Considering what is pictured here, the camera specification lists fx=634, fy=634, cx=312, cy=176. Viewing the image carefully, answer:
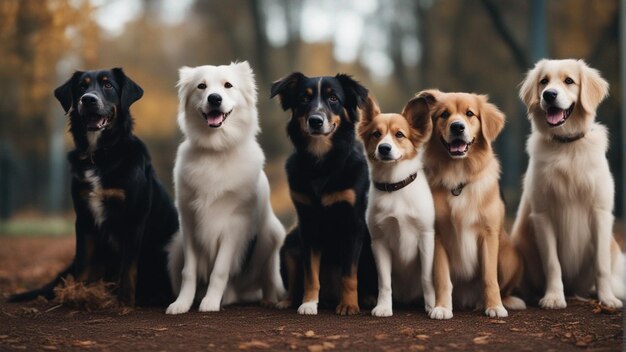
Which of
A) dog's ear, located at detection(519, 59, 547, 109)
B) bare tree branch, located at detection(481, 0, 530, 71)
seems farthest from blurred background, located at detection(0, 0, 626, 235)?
dog's ear, located at detection(519, 59, 547, 109)

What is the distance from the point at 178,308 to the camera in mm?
4441

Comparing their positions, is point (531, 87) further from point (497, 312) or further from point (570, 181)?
point (497, 312)

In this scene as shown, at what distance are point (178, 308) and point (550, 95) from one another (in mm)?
3004

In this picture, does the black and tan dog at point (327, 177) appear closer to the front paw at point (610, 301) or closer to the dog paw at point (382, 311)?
the dog paw at point (382, 311)

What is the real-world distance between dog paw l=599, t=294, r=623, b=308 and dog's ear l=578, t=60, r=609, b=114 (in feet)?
4.36

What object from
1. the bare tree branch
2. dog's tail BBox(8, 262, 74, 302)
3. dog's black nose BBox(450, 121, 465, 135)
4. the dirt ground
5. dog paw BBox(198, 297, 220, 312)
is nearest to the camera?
the dirt ground

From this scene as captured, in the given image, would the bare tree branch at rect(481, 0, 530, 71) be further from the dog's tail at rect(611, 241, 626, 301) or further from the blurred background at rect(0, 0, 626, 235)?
the dog's tail at rect(611, 241, 626, 301)

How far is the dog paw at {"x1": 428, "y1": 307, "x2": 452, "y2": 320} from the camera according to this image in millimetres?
4129

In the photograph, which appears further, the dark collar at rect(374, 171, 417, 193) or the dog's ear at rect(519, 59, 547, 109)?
the dog's ear at rect(519, 59, 547, 109)

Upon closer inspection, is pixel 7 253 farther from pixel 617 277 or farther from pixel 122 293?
pixel 617 277

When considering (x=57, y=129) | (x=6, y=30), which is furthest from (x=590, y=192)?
(x=57, y=129)

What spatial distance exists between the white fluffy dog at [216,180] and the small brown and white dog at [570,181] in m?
2.09

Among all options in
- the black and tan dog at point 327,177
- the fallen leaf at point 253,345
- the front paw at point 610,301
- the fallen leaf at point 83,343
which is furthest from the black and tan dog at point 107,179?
the front paw at point 610,301

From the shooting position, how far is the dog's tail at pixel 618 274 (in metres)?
4.67
